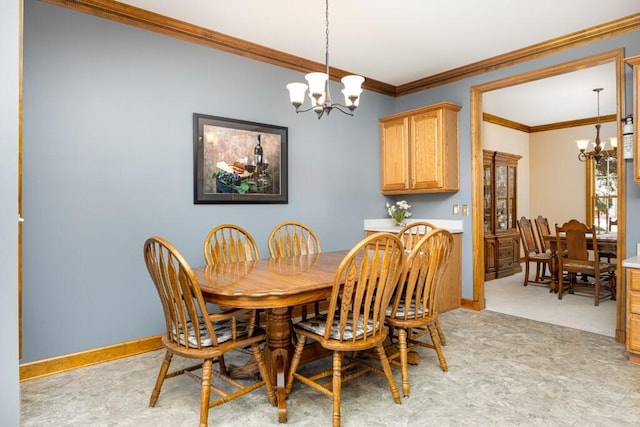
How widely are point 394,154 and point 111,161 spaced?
118 inches

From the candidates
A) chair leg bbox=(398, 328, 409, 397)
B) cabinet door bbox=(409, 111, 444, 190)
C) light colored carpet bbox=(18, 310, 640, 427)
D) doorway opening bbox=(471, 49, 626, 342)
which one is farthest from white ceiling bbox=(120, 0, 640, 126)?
light colored carpet bbox=(18, 310, 640, 427)

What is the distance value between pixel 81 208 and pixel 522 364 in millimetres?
3204

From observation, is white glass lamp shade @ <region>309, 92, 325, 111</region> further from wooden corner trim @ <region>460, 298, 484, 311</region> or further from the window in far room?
the window in far room

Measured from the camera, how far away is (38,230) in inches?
103

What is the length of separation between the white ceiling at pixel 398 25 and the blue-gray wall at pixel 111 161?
294mm

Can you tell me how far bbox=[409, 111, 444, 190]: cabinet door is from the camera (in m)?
4.26

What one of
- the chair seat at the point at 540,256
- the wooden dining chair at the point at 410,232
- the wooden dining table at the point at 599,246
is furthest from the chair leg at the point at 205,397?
the chair seat at the point at 540,256

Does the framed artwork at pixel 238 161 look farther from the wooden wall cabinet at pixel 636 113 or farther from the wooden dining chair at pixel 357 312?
the wooden wall cabinet at pixel 636 113

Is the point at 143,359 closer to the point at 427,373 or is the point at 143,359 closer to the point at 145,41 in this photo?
the point at 427,373

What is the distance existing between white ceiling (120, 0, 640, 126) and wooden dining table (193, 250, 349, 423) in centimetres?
189

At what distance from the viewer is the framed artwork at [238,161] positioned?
3359 mm

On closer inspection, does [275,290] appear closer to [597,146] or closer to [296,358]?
[296,358]

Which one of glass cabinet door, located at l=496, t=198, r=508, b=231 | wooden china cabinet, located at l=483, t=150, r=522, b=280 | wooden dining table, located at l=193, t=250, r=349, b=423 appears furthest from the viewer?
glass cabinet door, located at l=496, t=198, r=508, b=231

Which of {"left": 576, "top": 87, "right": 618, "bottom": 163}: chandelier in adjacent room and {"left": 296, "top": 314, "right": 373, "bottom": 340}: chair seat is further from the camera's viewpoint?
{"left": 576, "top": 87, "right": 618, "bottom": 163}: chandelier in adjacent room
